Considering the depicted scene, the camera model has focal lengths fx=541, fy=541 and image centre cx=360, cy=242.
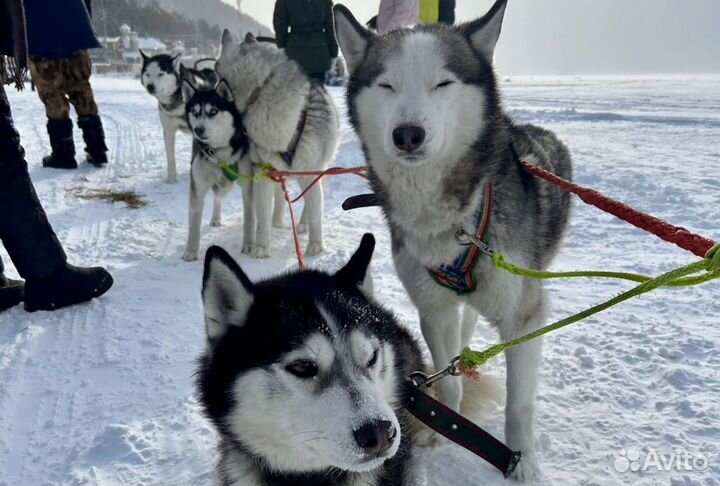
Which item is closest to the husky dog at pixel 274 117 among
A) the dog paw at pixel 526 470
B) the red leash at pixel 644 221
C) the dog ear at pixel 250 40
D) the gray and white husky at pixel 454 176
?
the dog ear at pixel 250 40

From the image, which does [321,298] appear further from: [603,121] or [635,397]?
[603,121]

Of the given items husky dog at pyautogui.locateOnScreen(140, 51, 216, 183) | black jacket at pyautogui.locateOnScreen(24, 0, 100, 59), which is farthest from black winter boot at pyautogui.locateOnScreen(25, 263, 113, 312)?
black jacket at pyautogui.locateOnScreen(24, 0, 100, 59)

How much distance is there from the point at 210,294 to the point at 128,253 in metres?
2.70

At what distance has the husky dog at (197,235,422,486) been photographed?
129 cm

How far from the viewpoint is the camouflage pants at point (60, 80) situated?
19.5 feet

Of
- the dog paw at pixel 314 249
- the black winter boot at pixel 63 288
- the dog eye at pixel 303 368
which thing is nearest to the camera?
the dog eye at pixel 303 368

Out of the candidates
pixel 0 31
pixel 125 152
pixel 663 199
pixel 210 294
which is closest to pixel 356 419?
pixel 210 294

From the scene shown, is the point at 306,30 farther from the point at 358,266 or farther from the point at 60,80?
the point at 358,266

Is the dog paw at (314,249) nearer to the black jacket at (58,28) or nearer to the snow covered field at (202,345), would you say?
the snow covered field at (202,345)

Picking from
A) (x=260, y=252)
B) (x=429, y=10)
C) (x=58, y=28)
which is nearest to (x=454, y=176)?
(x=260, y=252)

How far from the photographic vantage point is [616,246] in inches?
143

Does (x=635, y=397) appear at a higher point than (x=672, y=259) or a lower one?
lower

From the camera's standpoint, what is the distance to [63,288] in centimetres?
286

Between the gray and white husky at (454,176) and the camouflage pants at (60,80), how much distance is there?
5.24 metres
